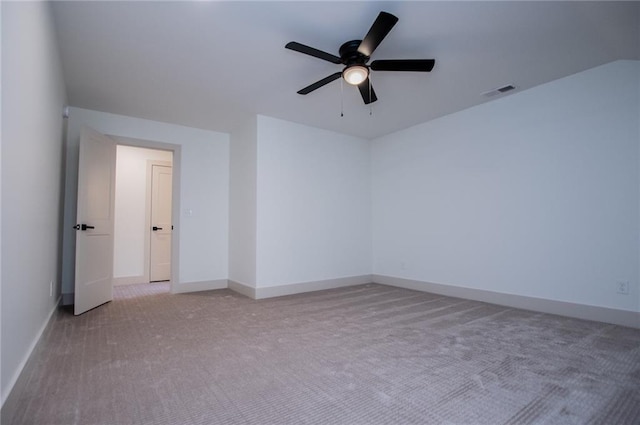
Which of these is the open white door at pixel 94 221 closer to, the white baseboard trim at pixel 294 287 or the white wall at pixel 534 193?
the white baseboard trim at pixel 294 287

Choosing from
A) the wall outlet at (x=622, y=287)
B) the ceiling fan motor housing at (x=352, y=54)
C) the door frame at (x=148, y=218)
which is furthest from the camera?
the door frame at (x=148, y=218)

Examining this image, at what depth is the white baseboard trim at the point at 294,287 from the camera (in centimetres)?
420

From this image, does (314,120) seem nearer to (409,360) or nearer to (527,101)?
(527,101)

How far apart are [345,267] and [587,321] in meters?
3.02

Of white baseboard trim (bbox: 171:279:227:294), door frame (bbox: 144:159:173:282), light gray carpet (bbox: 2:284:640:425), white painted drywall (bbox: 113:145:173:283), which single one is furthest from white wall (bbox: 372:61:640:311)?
white painted drywall (bbox: 113:145:173:283)

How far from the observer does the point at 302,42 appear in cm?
266

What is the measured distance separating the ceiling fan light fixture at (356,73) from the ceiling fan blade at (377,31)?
0.53 ft

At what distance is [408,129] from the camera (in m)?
4.98

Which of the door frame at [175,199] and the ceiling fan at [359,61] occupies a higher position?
the ceiling fan at [359,61]

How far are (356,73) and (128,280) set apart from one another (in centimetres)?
520

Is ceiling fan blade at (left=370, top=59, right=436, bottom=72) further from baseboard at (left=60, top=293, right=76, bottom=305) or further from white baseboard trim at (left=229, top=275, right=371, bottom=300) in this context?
baseboard at (left=60, top=293, right=76, bottom=305)

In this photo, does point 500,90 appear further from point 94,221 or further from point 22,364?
point 94,221

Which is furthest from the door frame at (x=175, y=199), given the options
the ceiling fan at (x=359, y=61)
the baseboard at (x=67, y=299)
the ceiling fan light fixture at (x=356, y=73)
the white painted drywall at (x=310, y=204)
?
the ceiling fan light fixture at (x=356, y=73)

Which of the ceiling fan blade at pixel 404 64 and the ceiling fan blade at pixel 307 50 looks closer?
the ceiling fan blade at pixel 307 50
